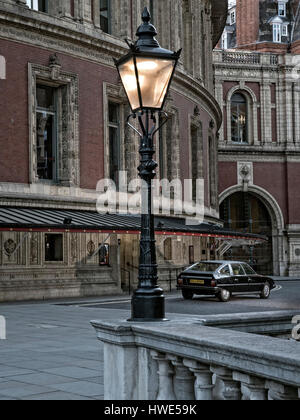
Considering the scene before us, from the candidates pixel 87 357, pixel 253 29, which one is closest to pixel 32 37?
pixel 87 357

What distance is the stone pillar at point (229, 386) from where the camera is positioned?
199 inches

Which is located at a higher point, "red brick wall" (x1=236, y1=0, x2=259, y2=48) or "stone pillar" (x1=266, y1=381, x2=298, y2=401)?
"red brick wall" (x1=236, y1=0, x2=259, y2=48)

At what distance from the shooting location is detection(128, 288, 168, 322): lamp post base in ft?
24.1

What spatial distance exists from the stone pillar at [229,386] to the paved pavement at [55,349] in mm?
3014

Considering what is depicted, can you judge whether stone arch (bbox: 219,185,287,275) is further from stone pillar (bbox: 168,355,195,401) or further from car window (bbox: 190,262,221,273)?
stone pillar (bbox: 168,355,195,401)

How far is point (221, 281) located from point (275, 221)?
3051 cm

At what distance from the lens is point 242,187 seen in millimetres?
55906

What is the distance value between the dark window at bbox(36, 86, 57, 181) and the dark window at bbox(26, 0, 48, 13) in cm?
305

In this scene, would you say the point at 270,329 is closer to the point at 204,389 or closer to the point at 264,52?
the point at 204,389

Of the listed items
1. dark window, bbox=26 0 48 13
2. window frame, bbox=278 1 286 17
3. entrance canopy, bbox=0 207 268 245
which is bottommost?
entrance canopy, bbox=0 207 268 245

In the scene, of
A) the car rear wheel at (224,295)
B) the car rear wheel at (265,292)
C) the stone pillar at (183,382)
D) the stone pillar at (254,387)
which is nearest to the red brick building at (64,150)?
the car rear wheel at (224,295)

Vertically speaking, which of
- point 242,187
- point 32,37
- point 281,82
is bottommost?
point 242,187

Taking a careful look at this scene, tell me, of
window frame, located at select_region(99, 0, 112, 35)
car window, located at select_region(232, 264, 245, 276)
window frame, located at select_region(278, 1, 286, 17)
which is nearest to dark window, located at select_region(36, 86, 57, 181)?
window frame, located at select_region(99, 0, 112, 35)

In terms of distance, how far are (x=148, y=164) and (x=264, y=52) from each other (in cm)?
5146
